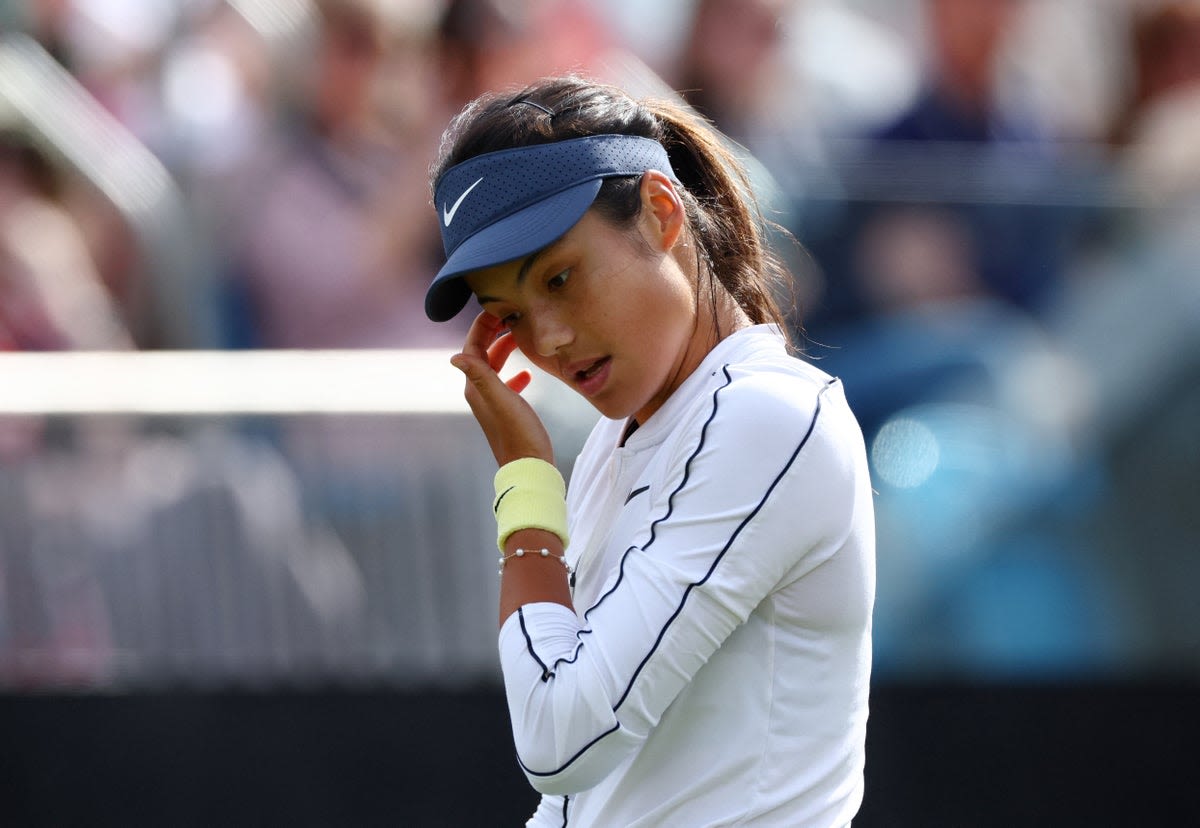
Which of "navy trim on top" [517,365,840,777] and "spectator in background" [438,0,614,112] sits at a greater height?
"navy trim on top" [517,365,840,777]

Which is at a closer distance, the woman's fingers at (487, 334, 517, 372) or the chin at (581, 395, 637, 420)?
the chin at (581, 395, 637, 420)

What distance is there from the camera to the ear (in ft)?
5.54

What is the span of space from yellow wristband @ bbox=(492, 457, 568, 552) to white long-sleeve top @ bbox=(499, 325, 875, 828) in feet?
0.31

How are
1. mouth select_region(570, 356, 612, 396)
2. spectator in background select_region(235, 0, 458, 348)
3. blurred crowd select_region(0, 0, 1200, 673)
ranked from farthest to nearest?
spectator in background select_region(235, 0, 458, 348) < blurred crowd select_region(0, 0, 1200, 673) < mouth select_region(570, 356, 612, 396)

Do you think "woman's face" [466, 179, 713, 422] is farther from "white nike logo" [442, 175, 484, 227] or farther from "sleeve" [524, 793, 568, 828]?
"sleeve" [524, 793, 568, 828]

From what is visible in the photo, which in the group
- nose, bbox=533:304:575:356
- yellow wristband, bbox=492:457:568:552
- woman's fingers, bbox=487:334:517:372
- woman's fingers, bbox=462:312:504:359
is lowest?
yellow wristband, bbox=492:457:568:552

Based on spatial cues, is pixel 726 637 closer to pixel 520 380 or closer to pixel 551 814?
pixel 551 814

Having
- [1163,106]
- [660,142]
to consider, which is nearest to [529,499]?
[660,142]

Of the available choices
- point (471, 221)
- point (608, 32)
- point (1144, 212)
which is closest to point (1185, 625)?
point (1144, 212)

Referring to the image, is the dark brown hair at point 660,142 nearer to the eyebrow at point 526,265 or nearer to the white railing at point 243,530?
the eyebrow at point 526,265

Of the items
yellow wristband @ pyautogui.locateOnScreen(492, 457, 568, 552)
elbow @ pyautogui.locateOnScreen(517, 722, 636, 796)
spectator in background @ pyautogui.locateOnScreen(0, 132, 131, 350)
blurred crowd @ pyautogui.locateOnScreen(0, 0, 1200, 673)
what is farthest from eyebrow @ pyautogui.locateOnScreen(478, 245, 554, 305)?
spectator in background @ pyautogui.locateOnScreen(0, 132, 131, 350)

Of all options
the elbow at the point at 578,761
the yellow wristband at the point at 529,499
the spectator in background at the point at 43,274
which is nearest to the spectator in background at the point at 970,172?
the spectator in background at the point at 43,274

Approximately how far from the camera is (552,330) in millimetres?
1675

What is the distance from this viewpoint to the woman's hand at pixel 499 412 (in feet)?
5.81
